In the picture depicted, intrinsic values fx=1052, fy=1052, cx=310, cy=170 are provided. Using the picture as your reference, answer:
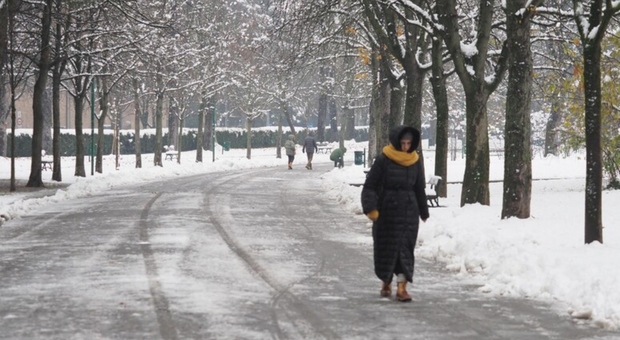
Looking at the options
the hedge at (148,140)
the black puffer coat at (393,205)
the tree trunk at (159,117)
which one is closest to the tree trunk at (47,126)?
the hedge at (148,140)

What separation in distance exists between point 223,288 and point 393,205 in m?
1.95

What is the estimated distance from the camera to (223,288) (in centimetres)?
1081

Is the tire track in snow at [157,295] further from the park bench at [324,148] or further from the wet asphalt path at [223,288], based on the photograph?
the park bench at [324,148]

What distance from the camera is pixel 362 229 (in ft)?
60.8

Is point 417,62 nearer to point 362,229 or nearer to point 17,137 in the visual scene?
point 362,229

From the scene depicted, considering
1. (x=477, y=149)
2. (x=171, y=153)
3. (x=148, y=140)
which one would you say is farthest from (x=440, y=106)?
(x=148, y=140)

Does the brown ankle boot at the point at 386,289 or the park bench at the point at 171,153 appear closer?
the brown ankle boot at the point at 386,289

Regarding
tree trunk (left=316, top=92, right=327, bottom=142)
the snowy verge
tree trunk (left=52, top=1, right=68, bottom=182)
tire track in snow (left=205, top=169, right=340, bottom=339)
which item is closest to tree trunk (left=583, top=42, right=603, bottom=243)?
the snowy verge

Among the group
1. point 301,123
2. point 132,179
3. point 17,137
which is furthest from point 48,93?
point 301,123

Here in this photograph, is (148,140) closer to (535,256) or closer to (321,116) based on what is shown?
(321,116)

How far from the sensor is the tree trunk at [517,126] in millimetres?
17438

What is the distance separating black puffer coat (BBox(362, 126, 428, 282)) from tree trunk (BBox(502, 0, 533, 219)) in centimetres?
741

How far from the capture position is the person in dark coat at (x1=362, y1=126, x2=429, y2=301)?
10.4 m

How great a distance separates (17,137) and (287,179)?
27.0 metres
